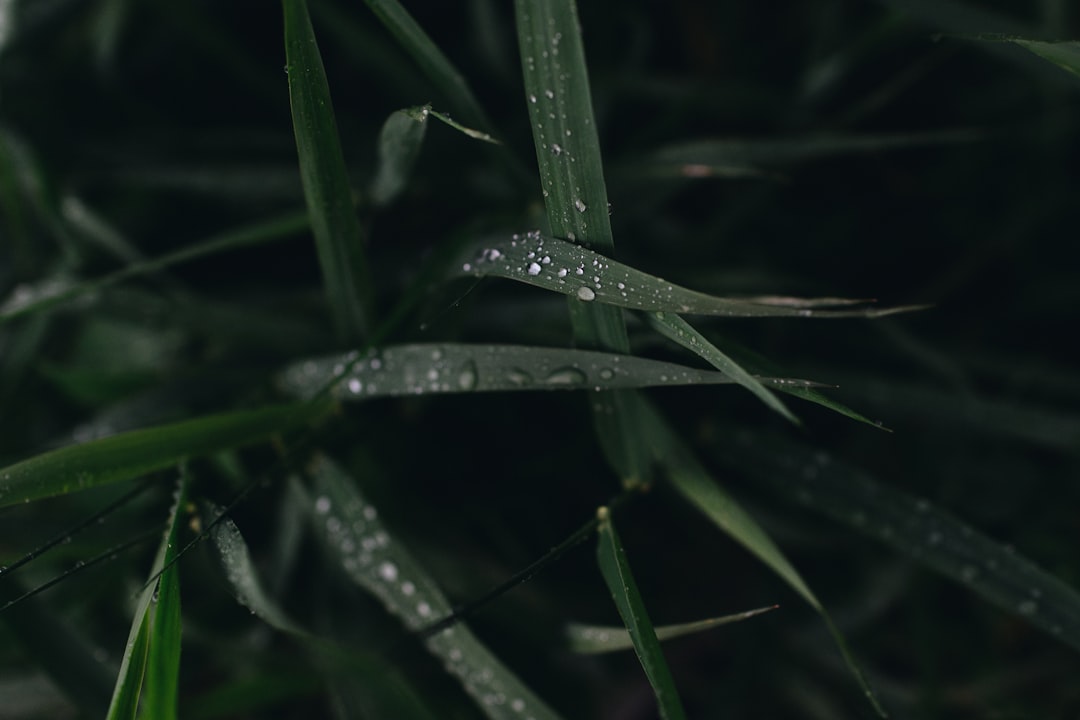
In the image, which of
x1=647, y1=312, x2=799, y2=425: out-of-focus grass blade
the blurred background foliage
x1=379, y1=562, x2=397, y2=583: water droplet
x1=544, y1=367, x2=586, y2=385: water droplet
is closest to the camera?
x1=647, y1=312, x2=799, y2=425: out-of-focus grass blade

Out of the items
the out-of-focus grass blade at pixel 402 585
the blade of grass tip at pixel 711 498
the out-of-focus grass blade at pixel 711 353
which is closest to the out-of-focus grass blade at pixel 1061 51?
the out-of-focus grass blade at pixel 711 353

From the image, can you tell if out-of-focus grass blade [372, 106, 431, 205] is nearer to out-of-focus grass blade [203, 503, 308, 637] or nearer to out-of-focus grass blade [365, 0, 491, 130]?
out-of-focus grass blade [365, 0, 491, 130]

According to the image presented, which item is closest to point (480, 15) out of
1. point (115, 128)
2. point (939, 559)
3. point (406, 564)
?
point (115, 128)

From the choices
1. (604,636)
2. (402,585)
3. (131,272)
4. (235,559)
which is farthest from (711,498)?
(131,272)

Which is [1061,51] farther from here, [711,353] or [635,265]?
[635,265]

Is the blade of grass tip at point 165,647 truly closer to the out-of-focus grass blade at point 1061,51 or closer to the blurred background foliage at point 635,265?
the blurred background foliage at point 635,265

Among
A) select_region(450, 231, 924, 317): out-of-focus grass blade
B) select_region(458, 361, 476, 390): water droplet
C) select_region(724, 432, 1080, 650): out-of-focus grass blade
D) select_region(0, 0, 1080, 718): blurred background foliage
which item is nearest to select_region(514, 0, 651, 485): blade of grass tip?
select_region(450, 231, 924, 317): out-of-focus grass blade

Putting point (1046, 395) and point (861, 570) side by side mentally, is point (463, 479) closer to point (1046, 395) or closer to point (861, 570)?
point (861, 570)
